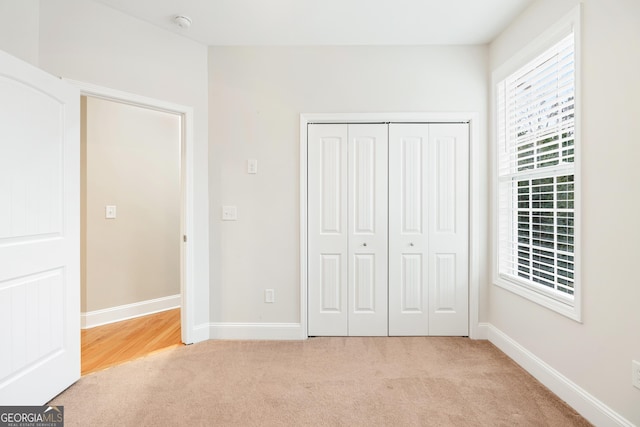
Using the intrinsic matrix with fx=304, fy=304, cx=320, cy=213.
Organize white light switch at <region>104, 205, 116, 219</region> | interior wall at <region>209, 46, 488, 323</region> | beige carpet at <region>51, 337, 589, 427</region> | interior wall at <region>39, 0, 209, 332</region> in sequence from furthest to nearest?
white light switch at <region>104, 205, 116, 219</region> < interior wall at <region>209, 46, 488, 323</region> < interior wall at <region>39, 0, 209, 332</region> < beige carpet at <region>51, 337, 589, 427</region>

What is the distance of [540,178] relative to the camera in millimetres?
2117

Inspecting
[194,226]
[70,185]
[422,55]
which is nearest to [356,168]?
[422,55]

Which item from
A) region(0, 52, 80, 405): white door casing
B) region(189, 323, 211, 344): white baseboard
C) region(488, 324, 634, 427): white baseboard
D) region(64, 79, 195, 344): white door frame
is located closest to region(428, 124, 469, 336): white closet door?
region(488, 324, 634, 427): white baseboard

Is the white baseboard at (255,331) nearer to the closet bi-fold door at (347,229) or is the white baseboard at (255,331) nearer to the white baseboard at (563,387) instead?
the closet bi-fold door at (347,229)

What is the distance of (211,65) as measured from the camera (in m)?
2.71

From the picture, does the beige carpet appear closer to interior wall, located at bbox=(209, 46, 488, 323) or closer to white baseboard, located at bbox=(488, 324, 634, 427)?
white baseboard, located at bbox=(488, 324, 634, 427)

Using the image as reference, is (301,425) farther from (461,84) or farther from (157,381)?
(461,84)

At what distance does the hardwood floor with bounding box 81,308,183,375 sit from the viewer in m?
2.36

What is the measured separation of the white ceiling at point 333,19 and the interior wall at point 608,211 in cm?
60

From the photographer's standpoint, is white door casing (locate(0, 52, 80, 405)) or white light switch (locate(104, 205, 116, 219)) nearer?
white door casing (locate(0, 52, 80, 405))

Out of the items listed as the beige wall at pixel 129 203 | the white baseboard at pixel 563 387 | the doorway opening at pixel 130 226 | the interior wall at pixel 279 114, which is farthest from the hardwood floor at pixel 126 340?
the white baseboard at pixel 563 387

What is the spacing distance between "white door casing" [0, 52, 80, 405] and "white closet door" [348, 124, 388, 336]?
6.67ft

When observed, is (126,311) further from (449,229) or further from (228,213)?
(449,229)

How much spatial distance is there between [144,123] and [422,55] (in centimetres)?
302
